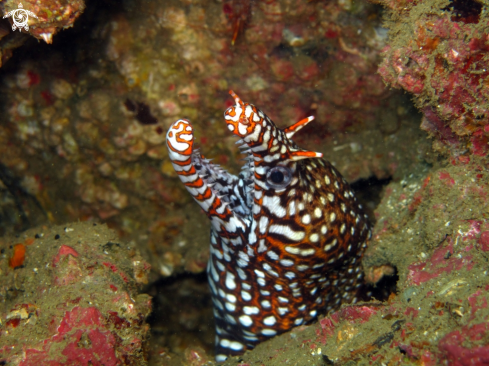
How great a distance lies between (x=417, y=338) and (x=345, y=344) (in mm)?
519

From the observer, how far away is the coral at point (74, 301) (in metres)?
2.25

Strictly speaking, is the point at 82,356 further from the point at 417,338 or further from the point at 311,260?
the point at 417,338

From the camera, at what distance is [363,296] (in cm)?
372

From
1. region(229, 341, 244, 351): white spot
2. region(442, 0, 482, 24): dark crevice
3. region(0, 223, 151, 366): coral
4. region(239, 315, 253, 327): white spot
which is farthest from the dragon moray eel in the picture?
region(442, 0, 482, 24): dark crevice

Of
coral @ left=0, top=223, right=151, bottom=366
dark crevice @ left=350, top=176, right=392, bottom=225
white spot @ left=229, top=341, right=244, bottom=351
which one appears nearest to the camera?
coral @ left=0, top=223, right=151, bottom=366

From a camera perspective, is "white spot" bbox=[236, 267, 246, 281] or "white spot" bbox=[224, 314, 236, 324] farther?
"white spot" bbox=[224, 314, 236, 324]

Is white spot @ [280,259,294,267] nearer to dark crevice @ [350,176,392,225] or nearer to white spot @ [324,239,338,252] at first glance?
white spot @ [324,239,338,252]

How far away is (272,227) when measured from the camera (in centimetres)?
275

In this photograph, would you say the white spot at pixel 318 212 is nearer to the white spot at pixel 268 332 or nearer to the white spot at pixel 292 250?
the white spot at pixel 292 250

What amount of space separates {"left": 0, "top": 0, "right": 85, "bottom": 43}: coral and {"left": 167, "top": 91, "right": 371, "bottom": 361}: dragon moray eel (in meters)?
1.37

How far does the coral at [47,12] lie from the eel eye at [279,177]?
2.08m

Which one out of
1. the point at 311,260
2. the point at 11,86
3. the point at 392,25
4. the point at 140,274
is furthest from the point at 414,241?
the point at 11,86

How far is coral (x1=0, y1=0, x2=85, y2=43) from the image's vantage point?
2.59 metres

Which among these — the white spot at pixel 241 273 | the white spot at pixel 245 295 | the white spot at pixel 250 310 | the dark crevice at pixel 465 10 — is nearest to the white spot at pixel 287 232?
the white spot at pixel 241 273
